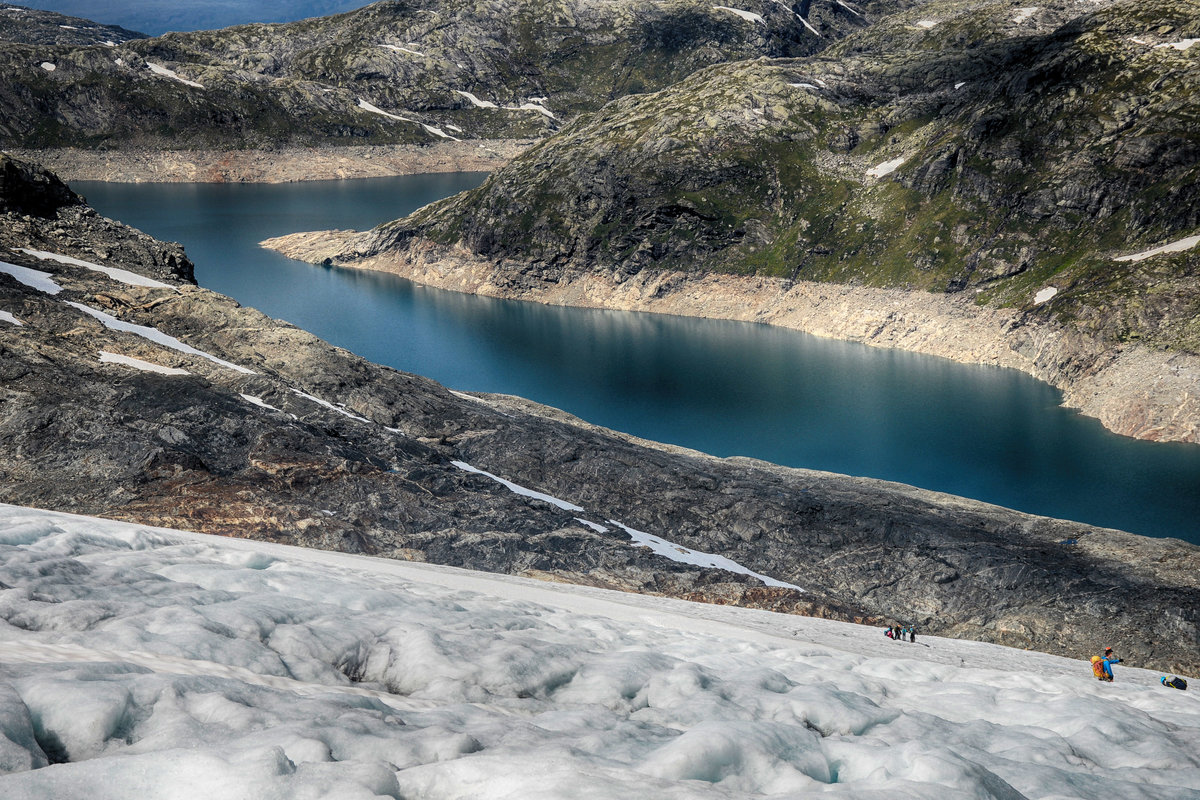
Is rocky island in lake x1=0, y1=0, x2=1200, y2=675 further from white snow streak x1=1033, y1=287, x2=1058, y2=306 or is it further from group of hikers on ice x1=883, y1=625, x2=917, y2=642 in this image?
group of hikers on ice x1=883, y1=625, x2=917, y2=642

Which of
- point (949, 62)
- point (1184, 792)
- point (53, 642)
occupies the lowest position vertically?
point (1184, 792)

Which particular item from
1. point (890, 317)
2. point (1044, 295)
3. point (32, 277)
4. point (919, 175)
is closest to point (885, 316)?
point (890, 317)

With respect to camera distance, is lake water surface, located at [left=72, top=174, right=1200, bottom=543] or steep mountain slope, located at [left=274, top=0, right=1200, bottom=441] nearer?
lake water surface, located at [left=72, top=174, right=1200, bottom=543]

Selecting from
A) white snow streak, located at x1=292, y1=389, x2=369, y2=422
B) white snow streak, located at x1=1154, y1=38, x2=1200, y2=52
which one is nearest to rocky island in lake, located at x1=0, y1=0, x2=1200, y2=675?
white snow streak, located at x1=292, y1=389, x2=369, y2=422

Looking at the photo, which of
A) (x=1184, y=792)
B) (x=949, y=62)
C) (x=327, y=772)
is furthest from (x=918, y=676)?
(x=949, y=62)

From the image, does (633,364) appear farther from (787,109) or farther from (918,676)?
(918,676)

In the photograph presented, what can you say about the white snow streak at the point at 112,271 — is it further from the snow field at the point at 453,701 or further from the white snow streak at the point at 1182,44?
the white snow streak at the point at 1182,44
